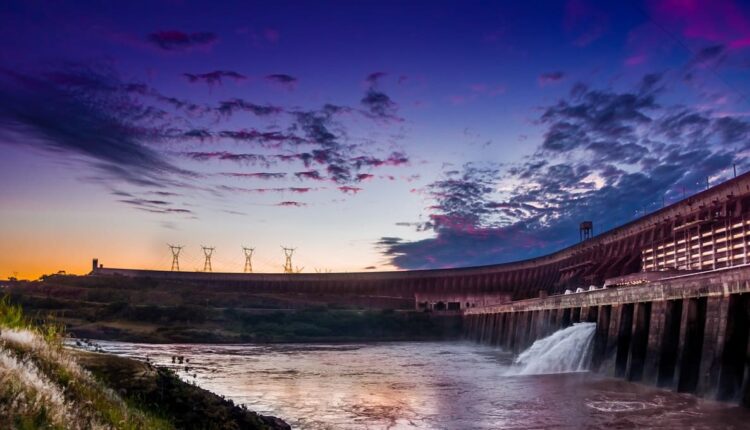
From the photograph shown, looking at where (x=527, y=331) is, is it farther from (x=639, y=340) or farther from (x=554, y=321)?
(x=639, y=340)

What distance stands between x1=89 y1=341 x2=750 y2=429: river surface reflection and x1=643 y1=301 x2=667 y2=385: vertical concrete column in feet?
2.16

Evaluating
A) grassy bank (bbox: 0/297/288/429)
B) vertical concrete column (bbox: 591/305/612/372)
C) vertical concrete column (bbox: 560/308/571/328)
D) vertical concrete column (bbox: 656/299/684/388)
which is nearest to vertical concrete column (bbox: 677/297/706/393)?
vertical concrete column (bbox: 656/299/684/388)

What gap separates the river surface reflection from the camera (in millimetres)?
15320

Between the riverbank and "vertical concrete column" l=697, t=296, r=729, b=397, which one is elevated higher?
"vertical concrete column" l=697, t=296, r=729, b=397

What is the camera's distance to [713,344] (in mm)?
16766

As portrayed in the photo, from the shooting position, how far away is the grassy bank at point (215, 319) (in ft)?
197

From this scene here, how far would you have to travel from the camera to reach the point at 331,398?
20703 mm

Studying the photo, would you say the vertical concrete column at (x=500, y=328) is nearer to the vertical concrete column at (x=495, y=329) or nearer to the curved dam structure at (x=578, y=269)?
the vertical concrete column at (x=495, y=329)

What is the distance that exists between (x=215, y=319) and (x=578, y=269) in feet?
151

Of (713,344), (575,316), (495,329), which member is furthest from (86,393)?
(495,329)

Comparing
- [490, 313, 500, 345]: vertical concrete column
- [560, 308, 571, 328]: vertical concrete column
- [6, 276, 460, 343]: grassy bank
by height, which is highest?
[560, 308, 571, 328]: vertical concrete column

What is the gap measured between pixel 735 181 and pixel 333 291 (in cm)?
8524

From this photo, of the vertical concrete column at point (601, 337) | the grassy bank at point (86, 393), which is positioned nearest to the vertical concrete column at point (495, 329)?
the vertical concrete column at point (601, 337)

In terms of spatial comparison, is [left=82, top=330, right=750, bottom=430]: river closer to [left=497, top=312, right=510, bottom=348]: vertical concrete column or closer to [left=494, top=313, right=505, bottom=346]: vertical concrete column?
[left=497, top=312, right=510, bottom=348]: vertical concrete column
